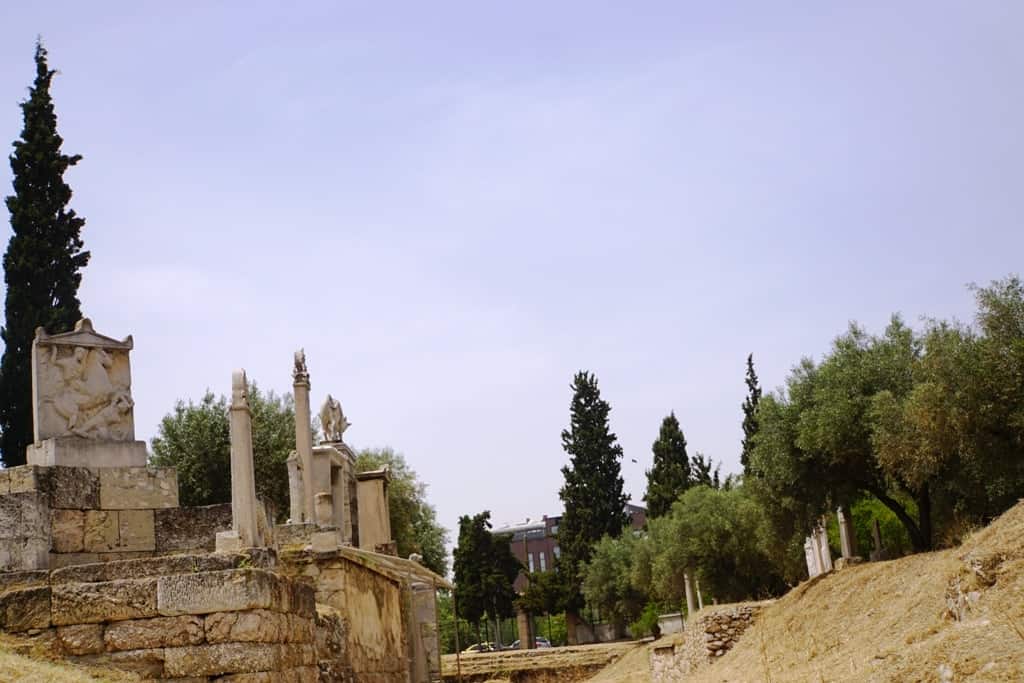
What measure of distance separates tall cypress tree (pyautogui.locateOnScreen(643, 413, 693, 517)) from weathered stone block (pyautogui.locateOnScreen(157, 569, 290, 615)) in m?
47.7

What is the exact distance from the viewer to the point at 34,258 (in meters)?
34.8

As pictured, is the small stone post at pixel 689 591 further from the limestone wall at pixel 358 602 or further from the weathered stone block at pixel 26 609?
the weathered stone block at pixel 26 609

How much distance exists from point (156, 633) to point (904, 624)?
1155 centimetres

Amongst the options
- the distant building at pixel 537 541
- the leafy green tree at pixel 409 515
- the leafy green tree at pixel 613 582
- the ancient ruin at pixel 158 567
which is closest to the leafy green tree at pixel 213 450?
the leafy green tree at pixel 409 515

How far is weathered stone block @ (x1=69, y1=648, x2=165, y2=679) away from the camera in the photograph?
8.37 meters

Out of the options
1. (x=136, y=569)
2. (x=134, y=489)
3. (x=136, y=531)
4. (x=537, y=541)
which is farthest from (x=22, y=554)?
(x=537, y=541)

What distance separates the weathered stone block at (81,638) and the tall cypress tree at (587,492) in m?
51.5

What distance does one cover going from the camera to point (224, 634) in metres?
8.41

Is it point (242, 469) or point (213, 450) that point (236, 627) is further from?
point (213, 450)

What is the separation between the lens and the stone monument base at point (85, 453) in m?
12.4

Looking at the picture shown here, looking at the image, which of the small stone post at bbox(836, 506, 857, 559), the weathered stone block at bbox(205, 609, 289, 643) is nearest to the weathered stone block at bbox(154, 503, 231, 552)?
the weathered stone block at bbox(205, 609, 289, 643)

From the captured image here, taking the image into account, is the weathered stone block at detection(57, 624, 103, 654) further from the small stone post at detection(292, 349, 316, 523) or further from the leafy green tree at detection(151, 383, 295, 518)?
the leafy green tree at detection(151, 383, 295, 518)

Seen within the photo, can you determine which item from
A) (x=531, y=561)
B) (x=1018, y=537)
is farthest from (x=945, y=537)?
(x=531, y=561)

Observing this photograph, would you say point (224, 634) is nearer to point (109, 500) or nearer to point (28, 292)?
point (109, 500)
